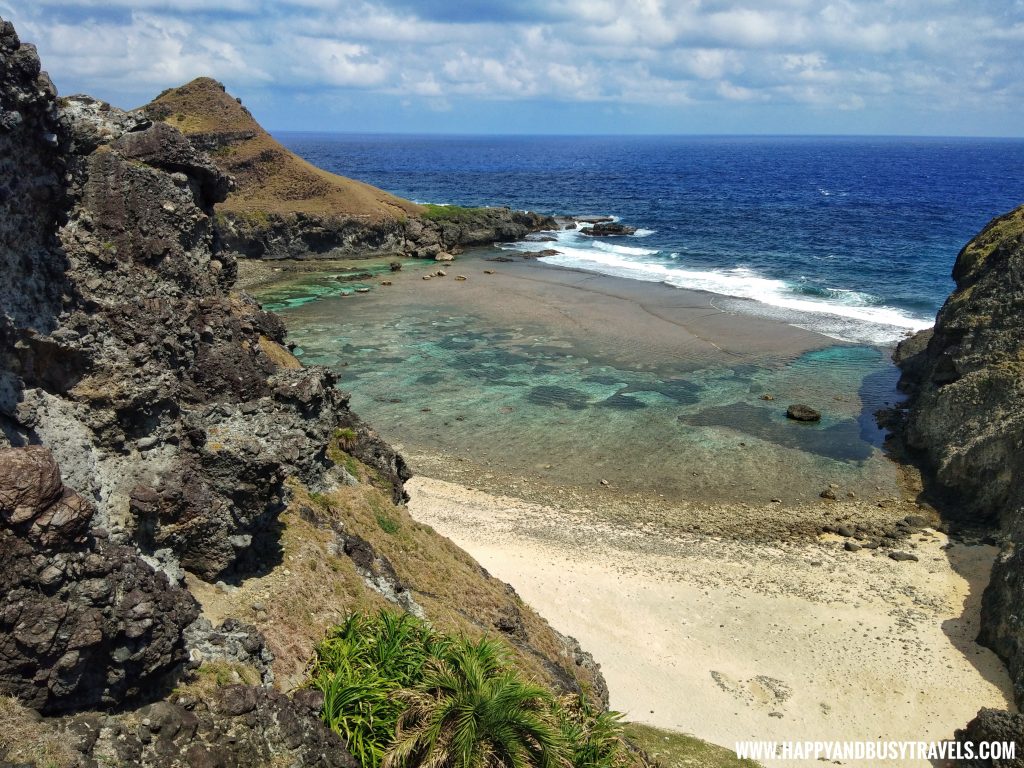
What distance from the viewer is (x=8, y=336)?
35.5ft

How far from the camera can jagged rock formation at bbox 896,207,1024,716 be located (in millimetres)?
23281

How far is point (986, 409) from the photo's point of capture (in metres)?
32.3

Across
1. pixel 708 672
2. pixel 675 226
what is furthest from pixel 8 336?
pixel 675 226

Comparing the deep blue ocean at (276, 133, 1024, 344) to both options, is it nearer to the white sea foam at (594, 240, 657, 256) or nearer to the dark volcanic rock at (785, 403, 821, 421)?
the white sea foam at (594, 240, 657, 256)

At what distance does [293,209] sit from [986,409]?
70.8 meters

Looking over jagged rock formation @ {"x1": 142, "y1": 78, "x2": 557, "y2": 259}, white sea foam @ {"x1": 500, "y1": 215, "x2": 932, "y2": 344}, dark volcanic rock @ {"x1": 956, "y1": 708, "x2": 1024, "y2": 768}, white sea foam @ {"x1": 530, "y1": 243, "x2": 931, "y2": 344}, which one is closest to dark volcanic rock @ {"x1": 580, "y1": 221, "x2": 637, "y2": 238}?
white sea foam @ {"x1": 500, "y1": 215, "x2": 932, "y2": 344}

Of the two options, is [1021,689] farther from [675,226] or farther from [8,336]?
[675,226]

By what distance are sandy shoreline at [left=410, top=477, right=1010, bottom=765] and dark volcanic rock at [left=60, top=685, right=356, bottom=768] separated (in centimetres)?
1139

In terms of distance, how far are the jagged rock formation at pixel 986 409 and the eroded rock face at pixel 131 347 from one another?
21.3 m

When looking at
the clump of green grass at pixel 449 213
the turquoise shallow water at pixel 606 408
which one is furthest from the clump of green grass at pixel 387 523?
the clump of green grass at pixel 449 213

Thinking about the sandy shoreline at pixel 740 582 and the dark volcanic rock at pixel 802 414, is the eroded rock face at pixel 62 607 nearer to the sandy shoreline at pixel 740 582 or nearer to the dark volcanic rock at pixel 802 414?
the sandy shoreline at pixel 740 582

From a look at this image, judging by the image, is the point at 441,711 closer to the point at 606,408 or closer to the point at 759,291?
the point at 606,408

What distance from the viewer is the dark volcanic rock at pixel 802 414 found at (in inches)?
1534

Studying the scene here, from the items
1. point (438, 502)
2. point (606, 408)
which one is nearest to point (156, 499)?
point (438, 502)
